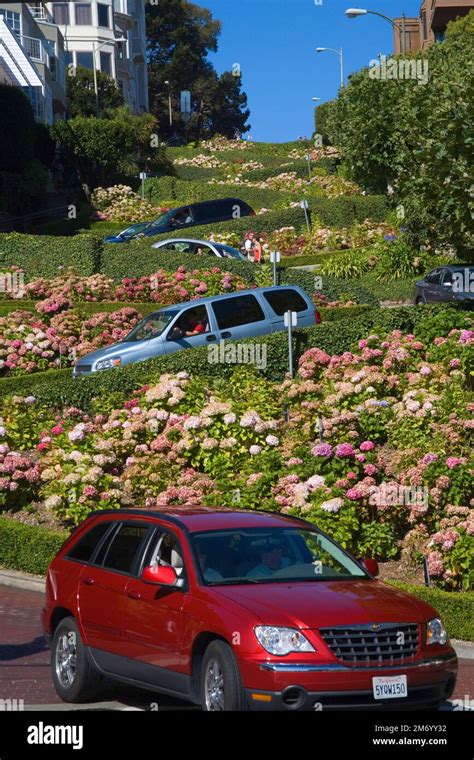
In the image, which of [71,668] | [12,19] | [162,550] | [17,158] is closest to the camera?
[162,550]

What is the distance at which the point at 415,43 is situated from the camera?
103062 mm

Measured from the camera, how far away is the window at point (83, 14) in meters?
82.5

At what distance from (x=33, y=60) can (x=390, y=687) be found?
179 ft

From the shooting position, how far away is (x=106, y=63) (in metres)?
84.2

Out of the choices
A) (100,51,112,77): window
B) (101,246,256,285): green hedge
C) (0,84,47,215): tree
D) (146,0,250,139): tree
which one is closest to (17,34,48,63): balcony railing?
(0,84,47,215): tree

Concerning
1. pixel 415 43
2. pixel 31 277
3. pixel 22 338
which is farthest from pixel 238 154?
pixel 22 338

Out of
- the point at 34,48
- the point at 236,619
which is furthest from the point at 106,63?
the point at 236,619

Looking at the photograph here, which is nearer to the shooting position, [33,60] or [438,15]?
[33,60]

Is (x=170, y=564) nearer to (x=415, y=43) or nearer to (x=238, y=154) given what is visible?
(x=238, y=154)

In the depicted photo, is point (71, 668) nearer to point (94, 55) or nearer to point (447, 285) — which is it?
point (447, 285)

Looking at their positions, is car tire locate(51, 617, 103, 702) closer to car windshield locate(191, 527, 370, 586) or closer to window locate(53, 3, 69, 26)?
car windshield locate(191, 527, 370, 586)

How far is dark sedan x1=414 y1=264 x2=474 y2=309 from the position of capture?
28578 millimetres

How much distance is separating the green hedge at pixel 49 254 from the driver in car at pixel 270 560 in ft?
77.7

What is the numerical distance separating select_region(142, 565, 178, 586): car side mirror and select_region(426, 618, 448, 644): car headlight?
1683 millimetres
